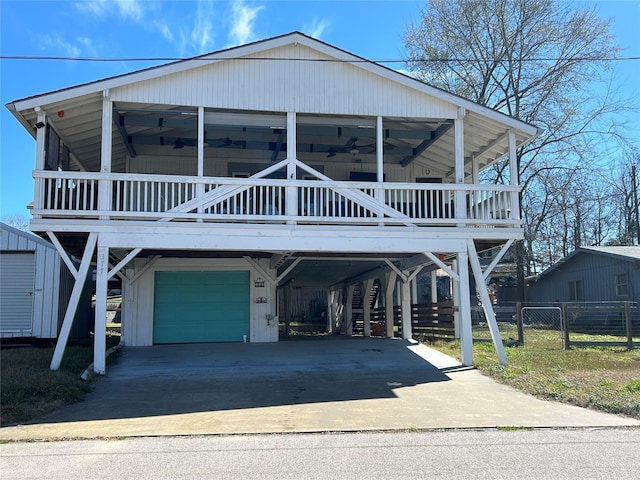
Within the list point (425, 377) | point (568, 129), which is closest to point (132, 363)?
point (425, 377)

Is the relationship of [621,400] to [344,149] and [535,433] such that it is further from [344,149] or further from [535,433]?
[344,149]

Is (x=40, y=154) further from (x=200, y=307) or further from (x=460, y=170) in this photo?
(x=460, y=170)

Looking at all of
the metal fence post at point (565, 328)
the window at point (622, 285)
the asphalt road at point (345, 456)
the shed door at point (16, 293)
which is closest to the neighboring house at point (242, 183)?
the shed door at point (16, 293)

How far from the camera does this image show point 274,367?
1118 cm

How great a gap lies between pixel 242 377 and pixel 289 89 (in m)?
5.92

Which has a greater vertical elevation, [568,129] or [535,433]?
[568,129]

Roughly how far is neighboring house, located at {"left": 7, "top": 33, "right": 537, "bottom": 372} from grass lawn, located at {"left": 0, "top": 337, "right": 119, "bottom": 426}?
623 mm

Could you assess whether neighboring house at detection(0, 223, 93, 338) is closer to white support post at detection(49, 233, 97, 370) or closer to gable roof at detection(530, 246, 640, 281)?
white support post at detection(49, 233, 97, 370)

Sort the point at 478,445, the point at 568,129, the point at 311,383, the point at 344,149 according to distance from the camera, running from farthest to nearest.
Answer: the point at 568,129 → the point at 344,149 → the point at 311,383 → the point at 478,445

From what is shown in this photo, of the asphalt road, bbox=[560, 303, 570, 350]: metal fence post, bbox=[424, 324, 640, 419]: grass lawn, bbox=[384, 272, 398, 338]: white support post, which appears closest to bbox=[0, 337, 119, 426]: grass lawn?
the asphalt road

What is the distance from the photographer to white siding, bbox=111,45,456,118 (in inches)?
448

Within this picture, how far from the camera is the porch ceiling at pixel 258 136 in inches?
470

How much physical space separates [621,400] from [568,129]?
65.5 ft

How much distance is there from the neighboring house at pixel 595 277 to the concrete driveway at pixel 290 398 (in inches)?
509
